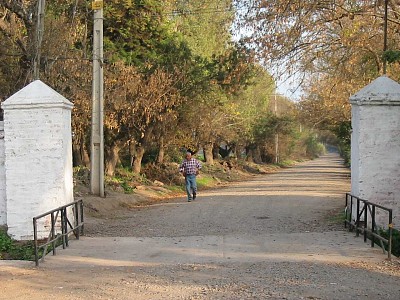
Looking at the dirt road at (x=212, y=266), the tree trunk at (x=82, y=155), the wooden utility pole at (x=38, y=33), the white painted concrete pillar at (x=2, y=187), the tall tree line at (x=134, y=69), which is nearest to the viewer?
the dirt road at (x=212, y=266)

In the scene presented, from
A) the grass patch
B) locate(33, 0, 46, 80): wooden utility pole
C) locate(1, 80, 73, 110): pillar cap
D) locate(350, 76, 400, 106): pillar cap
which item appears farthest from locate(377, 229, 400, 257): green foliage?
the grass patch

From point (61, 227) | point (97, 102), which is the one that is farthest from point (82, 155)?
point (61, 227)

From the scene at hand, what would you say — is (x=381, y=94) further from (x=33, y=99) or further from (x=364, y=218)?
(x=33, y=99)

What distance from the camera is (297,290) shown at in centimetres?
723

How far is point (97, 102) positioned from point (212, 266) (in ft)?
37.7

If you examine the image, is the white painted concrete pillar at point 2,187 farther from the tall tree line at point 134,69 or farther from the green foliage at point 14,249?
the tall tree line at point 134,69

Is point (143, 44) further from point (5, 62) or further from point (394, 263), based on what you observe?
point (394, 263)

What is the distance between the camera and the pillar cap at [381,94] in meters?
11.1

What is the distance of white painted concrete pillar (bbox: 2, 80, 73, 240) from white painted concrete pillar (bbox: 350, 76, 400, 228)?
20.0ft

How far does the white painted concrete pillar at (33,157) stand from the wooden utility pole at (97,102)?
25.1 feet

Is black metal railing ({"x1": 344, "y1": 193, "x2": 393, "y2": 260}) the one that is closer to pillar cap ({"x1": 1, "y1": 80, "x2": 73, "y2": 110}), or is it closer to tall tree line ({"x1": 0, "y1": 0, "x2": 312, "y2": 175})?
pillar cap ({"x1": 1, "y1": 80, "x2": 73, "y2": 110})

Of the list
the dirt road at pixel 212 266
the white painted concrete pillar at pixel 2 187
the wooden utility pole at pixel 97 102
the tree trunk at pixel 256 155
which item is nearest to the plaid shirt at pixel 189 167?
the wooden utility pole at pixel 97 102

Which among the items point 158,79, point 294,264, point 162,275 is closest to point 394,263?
point 294,264

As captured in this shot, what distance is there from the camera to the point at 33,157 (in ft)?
36.8
